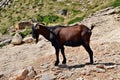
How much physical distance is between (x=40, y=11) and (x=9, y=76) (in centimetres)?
3021

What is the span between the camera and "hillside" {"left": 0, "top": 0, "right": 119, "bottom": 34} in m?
44.7

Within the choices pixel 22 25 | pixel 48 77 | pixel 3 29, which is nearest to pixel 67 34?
pixel 48 77

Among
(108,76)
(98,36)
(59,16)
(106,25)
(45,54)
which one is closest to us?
(108,76)

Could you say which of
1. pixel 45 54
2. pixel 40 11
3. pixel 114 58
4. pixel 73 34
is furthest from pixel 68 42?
→ pixel 40 11

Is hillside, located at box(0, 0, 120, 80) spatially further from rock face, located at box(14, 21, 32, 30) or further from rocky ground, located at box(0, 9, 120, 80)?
rock face, located at box(14, 21, 32, 30)

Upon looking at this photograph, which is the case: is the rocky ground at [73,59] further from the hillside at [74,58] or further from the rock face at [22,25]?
the rock face at [22,25]

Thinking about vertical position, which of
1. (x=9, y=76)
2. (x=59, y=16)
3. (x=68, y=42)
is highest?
(x=68, y=42)

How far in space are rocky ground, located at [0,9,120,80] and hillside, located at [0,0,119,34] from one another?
13461 mm

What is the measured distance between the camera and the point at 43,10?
48.6 metres

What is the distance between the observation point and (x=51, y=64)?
19.3 meters

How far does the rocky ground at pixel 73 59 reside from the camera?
55.8 ft

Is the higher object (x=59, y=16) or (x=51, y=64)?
(x=51, y=64)

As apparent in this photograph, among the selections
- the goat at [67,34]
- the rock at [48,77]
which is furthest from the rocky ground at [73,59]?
the goat at [67,34]

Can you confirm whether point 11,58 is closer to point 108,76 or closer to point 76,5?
point 108,76
